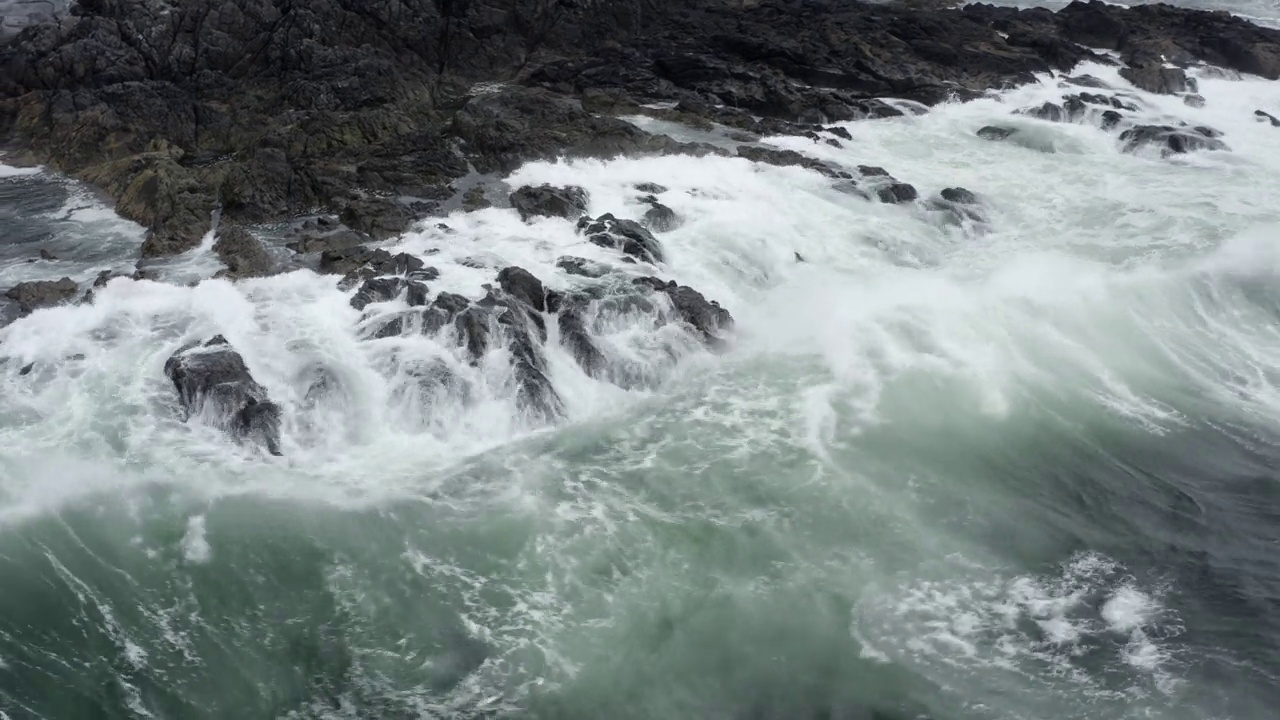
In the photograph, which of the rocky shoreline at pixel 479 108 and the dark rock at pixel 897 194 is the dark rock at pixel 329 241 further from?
the dark rock at pixel 897 194

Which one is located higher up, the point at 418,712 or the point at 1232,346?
the point at 1232,346

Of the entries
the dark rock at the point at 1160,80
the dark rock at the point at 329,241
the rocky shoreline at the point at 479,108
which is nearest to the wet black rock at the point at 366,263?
the rocky shoreline at the point at 479,108

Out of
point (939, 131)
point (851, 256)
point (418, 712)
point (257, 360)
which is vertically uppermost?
point (939, 131)

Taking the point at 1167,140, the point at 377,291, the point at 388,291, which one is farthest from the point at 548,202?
the point at 1167,140

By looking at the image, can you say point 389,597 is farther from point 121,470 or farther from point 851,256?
point 851,256

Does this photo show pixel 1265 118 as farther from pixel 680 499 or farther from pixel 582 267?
pixel 680 499

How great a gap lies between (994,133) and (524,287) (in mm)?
20917

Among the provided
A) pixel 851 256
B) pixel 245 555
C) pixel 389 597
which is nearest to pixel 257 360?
pixel 245 555

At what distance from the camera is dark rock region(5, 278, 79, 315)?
19406mm

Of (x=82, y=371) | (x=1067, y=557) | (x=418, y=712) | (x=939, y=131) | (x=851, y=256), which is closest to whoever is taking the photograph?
(x=418, y=712)

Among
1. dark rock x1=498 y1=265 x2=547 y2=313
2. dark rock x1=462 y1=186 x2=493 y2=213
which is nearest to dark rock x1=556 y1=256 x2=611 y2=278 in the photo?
dark rock x1=498 y1=265 x2=547 y2=313

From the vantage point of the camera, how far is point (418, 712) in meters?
12.4

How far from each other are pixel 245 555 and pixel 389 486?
8.25 ft

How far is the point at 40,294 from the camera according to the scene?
19672 millimetres
